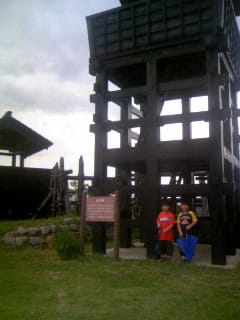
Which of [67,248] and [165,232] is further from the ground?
[165,232]

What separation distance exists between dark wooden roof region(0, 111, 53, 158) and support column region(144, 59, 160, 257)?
8.93 meters

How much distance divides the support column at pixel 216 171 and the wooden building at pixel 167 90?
0.03 metres

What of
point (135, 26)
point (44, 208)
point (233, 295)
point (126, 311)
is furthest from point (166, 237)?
point (44, 208)

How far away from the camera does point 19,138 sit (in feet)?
65.1

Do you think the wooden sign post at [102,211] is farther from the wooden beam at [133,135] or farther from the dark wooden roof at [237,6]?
the dark wooden roof at [237,6]

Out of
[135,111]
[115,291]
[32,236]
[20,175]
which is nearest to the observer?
[115,291]

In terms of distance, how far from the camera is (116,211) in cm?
1133

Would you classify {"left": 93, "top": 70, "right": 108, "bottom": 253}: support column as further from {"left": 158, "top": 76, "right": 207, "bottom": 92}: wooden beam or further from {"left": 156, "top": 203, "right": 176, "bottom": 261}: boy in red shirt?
{"left": 158, "top": 76, "right": 207, "bottom": 92}: wooden beam

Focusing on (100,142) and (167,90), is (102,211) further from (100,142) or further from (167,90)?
(167,90)

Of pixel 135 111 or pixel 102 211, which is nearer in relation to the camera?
pixel 102 211

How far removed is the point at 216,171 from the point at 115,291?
4999mm

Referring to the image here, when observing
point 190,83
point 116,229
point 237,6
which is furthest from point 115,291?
point 237,6

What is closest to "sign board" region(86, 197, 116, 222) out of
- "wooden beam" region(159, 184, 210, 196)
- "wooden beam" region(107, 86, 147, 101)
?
"wooden beam" region(159, 184, 210, 196)

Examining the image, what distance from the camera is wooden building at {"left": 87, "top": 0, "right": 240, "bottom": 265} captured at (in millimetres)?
11203
